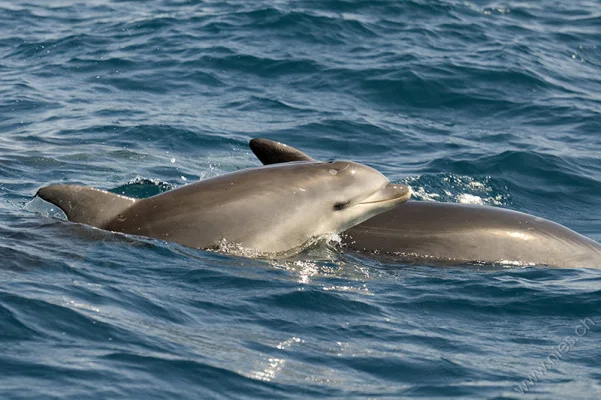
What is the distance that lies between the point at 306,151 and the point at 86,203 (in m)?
7.66

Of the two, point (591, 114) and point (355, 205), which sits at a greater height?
point (355, 205)

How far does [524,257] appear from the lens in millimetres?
11281

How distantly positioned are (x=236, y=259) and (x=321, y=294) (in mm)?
1124

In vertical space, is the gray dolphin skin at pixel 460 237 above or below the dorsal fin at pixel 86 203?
below

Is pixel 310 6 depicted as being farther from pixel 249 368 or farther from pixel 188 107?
pixel 249 368

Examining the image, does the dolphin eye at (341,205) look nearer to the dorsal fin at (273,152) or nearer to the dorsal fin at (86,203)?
the dorsal fin at (273,152)

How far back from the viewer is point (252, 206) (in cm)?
1056

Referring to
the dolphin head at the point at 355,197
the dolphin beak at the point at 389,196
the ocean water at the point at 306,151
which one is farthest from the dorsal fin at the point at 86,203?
the dolphin beak at the point at 389,196

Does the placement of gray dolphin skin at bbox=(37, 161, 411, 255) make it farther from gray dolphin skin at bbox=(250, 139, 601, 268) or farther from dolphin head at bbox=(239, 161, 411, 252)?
gray dolphin skin at bbox=(250, 139, 601, 268)

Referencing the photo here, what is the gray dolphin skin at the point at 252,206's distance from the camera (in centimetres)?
1040

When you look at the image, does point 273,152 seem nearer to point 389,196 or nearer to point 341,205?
point 341,205

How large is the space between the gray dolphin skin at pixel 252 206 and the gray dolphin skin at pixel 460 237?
14.1 inches

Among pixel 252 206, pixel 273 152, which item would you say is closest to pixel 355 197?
pixel 252 206

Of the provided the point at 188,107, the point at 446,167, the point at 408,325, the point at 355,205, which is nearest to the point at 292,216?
the point at 355,205
